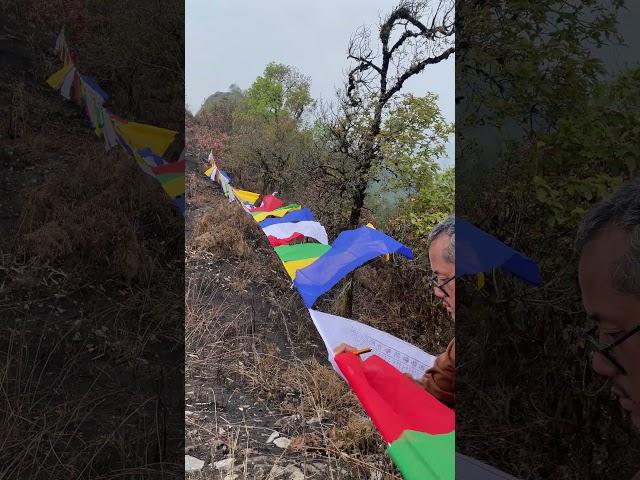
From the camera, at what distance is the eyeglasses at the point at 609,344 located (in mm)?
784

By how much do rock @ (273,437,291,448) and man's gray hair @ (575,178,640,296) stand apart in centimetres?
240

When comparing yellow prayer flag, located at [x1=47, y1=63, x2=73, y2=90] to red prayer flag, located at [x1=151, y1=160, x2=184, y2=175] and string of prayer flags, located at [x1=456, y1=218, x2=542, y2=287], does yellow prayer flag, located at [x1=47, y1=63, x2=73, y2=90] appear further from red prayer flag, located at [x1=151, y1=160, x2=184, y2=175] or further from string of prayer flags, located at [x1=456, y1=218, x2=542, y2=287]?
string of prayer flags, located at [x1=456, y1=218, x2=542, y2=287]

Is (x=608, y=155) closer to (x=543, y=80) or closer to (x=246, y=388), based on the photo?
(x=543, y=80)

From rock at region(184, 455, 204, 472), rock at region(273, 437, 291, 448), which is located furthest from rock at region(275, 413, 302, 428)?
rock at region(184, 455, 204, 472)

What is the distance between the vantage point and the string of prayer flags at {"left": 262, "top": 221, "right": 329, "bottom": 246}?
4.11m

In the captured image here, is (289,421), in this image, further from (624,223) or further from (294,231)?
(624,223)

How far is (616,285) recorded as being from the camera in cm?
78

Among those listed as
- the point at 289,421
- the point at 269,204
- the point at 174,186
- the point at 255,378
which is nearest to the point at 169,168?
the point at 174,186

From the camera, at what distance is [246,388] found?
3621 millimetres

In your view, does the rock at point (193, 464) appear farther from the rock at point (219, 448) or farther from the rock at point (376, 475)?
the rock at point (376, 475)

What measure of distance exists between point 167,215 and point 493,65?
2.63ft

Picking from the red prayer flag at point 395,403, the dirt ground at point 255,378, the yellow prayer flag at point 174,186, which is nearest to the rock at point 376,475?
the dirt ground at point 255,378

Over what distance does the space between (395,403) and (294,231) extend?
2.59 metres

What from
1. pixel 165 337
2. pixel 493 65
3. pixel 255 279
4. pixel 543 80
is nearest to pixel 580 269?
pixel 543 80
